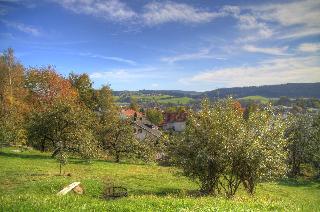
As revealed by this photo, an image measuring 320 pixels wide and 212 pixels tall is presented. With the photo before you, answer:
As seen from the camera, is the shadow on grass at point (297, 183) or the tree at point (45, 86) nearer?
the shadow on grass at point (297, 183)

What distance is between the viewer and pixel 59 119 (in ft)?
170

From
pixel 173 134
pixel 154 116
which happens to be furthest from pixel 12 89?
pixel 154 116

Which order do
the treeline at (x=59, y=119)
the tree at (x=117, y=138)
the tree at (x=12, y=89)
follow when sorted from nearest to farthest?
the treeline at (x=59, y=119) < the tree at (x=117, y=138) < the tree at (x=12, y=89)

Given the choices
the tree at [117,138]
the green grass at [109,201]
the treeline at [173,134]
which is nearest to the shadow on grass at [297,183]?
the green grass at [109,201]

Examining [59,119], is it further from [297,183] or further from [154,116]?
[154,116]

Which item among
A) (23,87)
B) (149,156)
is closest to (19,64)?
(23,87)

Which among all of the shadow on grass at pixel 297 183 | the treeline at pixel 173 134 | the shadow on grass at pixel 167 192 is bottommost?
the shadow on grass at pixel 297 183

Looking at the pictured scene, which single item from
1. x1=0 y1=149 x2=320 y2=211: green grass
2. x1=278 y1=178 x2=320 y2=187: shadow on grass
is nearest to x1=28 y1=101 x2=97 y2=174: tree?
x1=0 y1=149 x2=320 y2=211: green grass

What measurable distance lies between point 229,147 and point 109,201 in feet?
41.4

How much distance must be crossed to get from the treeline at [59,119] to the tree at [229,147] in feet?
47.4

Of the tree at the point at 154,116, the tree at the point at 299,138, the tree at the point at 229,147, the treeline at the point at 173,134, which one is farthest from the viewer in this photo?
the tree at the point at 154,116

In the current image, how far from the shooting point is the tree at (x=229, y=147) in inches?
1175

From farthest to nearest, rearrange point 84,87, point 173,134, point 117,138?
point 84,87 < point 117,138 < point 173,134

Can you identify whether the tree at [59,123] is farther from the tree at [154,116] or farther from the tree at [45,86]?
the tree at [154,116]
